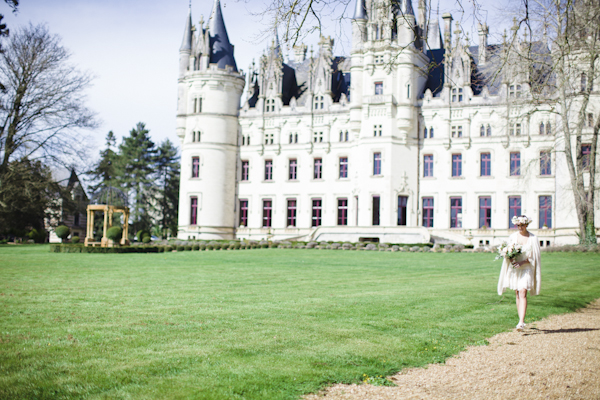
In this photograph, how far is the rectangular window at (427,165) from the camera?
45.2 meters

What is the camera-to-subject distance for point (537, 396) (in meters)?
5.61

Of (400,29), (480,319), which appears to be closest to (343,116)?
(400,29)

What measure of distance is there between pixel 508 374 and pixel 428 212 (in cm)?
3969

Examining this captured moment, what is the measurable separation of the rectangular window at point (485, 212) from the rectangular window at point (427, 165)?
15.2 ft

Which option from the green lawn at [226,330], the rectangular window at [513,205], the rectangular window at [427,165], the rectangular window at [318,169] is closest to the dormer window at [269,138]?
the rectangular window at [318,169]

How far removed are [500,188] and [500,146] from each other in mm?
3277

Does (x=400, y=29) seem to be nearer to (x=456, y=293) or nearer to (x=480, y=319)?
(x=456, y=293)

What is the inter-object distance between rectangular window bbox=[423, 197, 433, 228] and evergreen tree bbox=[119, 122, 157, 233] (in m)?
34.0

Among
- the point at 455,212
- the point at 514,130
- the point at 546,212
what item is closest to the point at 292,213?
the point at 455,212

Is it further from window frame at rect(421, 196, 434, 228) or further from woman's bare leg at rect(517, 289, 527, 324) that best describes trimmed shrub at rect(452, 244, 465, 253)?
woman's bare leg at rect(517, 289, 527, 324)

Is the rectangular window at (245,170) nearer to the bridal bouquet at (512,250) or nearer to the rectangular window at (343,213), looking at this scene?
the rectangular window at (343,213)

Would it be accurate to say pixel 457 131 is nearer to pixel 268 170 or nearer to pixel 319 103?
pixel 319 103

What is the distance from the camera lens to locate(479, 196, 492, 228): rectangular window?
43438 mm

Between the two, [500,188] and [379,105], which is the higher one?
[379,105]
